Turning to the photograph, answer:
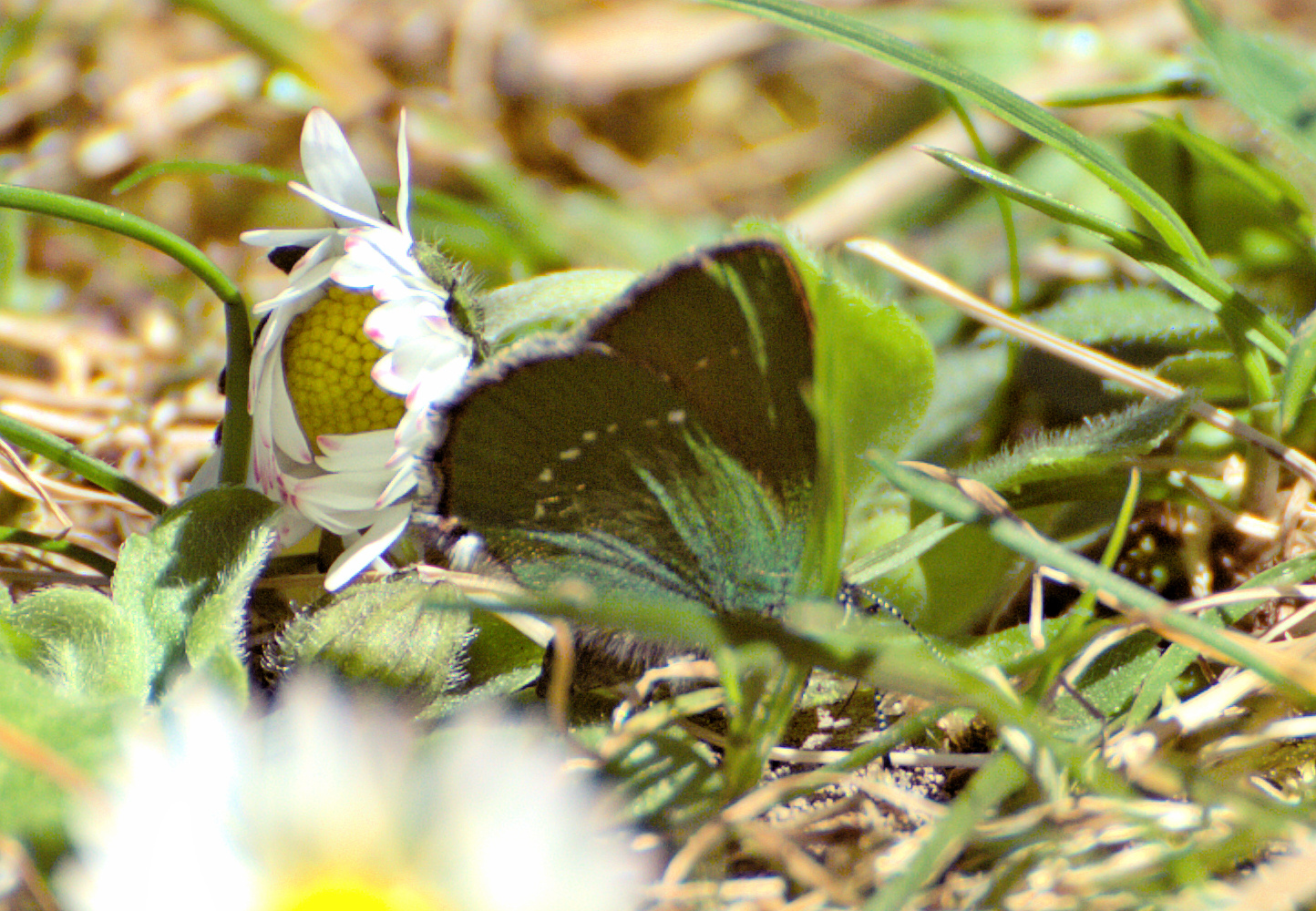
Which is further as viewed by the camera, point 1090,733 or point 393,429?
point 393,429

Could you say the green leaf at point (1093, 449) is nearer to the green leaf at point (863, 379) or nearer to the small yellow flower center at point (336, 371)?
the green leaf at point (863, 379)

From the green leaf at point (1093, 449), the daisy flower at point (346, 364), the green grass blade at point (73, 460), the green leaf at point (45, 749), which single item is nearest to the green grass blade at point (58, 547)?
the green grass blade at point (73, 460)

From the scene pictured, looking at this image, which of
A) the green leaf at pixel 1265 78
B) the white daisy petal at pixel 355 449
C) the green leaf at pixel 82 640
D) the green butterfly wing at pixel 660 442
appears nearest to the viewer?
the green butterfly wing at pixel 660 442

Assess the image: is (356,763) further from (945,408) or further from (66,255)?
(66,255)

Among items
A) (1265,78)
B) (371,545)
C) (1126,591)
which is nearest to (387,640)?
(371,545)

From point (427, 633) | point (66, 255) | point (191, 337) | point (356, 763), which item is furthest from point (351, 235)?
point (66, 255)

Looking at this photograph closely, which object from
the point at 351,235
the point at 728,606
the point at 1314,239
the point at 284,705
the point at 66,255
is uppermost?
the point at 1314,239
